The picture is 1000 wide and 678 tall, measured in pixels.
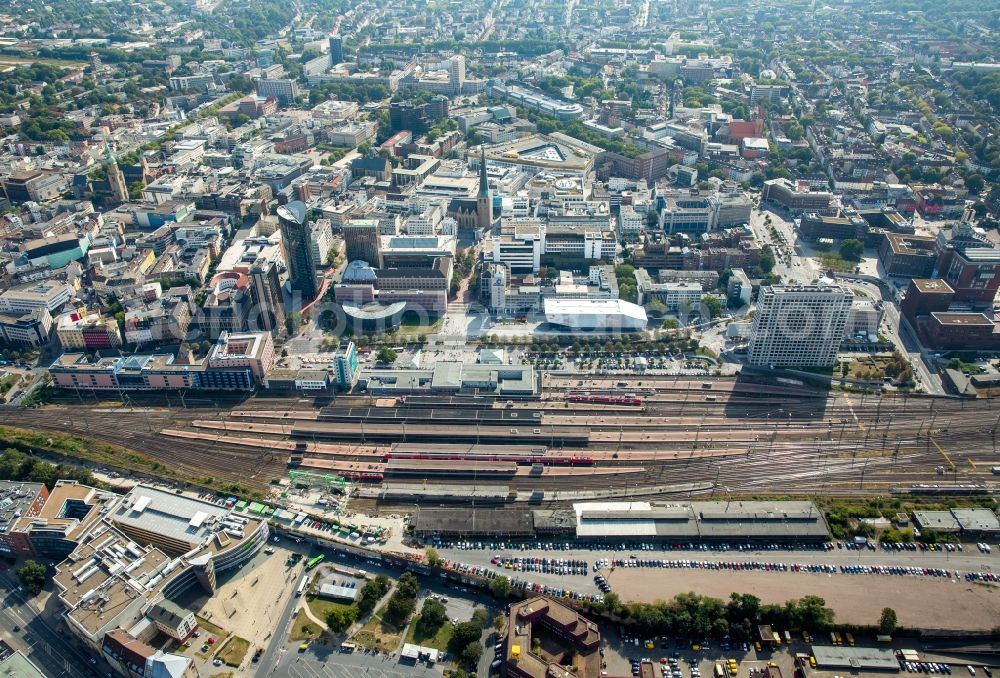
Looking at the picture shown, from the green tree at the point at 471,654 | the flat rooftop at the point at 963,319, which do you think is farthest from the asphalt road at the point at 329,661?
the flat rooftop at the point at 963,319

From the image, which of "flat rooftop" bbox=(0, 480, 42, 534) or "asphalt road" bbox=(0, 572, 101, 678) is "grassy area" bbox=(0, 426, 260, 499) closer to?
"flat rooftop" bbox=(0, 480, 42, 534)

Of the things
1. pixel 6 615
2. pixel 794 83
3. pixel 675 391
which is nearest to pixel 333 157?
pixel 675 391

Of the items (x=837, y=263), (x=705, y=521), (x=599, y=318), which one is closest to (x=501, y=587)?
(x=705, y=521)

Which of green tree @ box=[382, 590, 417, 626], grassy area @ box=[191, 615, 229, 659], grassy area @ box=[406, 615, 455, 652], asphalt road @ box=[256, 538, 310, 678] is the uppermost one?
green tree @ box=[382, 590, 417, 626]

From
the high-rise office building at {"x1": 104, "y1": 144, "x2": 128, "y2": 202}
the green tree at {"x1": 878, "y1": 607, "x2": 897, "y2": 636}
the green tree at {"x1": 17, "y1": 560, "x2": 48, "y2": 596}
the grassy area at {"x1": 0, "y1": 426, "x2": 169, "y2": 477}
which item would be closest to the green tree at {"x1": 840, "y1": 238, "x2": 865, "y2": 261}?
the green tree at {"x1": 878, "y1": 607, "x2": 897, "y2": 636}

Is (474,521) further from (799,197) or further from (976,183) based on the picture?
(976,183)

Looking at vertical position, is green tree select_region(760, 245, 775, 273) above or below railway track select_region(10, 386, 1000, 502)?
above
